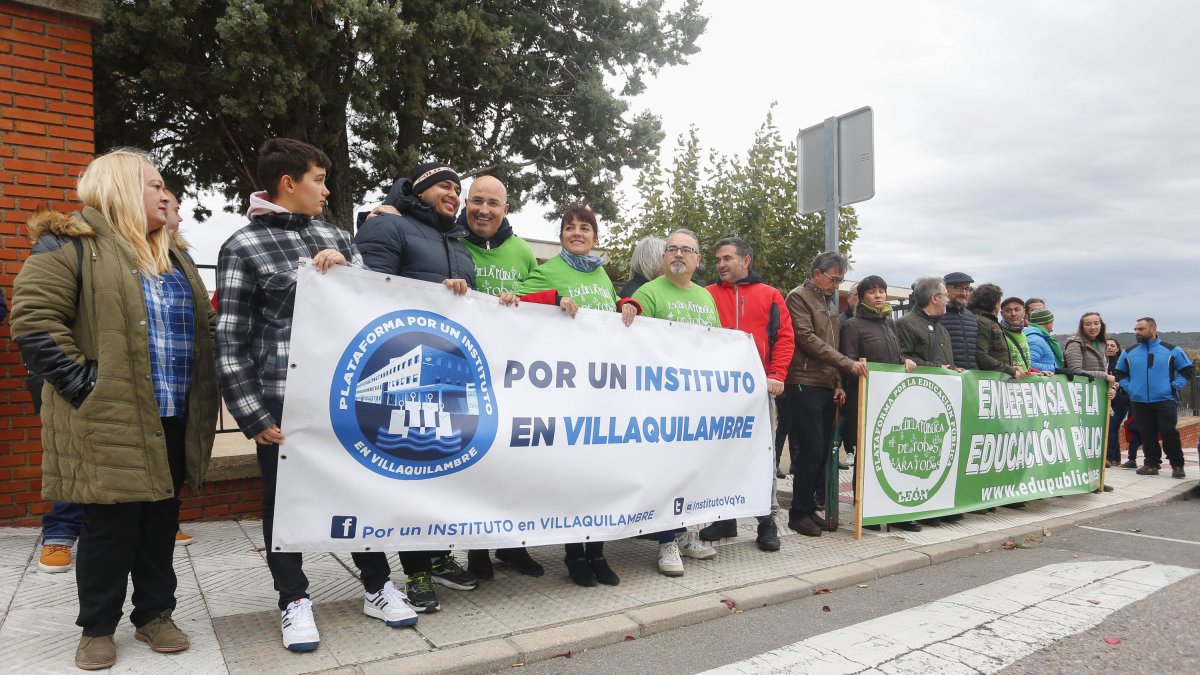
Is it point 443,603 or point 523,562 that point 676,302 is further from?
point 443,603

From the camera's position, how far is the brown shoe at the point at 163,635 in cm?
290

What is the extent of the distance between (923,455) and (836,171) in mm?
2426

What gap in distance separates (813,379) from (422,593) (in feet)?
10.4

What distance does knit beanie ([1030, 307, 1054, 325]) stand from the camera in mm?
8438

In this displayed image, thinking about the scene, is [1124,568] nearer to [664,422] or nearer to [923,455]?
[923,455]

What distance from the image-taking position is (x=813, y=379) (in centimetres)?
530

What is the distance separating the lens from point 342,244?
336cm

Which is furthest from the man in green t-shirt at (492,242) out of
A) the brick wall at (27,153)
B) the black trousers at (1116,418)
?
the black trousers at (1116,418)

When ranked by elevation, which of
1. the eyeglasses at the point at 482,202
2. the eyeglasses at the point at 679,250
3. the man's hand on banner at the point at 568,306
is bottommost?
Answer: the man's hand on banner at the point at 568,306

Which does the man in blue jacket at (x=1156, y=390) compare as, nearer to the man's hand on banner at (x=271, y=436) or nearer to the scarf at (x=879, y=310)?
the scarf at (x=879, y=310)

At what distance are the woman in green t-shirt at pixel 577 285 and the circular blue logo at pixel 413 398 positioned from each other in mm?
695

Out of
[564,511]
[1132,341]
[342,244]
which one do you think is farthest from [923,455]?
[1132,341]

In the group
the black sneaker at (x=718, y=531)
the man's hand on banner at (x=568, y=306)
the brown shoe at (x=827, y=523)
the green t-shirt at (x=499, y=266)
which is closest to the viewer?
the man's hand on banner at (x=568, y=306)

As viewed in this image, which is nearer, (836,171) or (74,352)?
(74,352)
